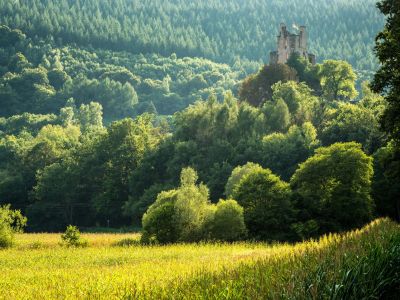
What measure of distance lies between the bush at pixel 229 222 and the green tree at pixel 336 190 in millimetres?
6200

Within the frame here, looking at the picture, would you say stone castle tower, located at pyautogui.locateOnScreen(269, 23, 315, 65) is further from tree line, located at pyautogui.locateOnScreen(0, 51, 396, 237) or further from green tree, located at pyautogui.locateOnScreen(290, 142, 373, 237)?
green tree, located at pyautogui.locateOnScreen(290, 142, 373, 237)

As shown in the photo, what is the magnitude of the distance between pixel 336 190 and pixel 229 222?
10.5m

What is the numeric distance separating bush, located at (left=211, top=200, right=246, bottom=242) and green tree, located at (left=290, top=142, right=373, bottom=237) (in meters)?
6.20

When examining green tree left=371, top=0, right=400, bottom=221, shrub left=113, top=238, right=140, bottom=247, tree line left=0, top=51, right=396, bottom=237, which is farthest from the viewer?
tree line left=0, top=51, right=396, bottom=237

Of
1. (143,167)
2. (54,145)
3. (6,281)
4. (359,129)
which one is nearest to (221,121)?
(143,167)

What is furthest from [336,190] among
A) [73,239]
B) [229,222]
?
[73,239]

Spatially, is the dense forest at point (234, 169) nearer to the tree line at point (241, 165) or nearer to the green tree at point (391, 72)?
the tree line at point (241, 165)

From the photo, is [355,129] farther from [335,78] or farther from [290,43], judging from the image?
[290,43]

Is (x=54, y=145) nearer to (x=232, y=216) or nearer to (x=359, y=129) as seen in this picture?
(x=359, y=129)

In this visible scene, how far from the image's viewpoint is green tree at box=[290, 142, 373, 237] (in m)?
51.6

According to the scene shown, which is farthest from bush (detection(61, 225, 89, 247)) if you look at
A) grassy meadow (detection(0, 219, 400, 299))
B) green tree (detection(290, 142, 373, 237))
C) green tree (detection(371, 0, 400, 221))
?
green tree (detection(371, 0, 400, 221))

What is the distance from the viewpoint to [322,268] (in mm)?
16781

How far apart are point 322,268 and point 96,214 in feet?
246

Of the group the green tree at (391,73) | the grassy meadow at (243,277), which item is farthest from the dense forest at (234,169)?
the green tree at (391,73)
